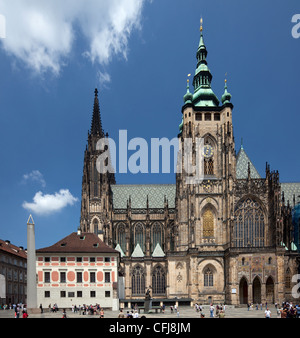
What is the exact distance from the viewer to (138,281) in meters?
76.8

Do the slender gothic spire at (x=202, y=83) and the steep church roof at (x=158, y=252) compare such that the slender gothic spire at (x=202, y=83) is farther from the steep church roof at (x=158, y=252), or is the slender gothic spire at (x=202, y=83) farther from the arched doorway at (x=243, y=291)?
the arched doorway at (x=243, y=291)

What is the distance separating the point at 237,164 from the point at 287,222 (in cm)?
1397

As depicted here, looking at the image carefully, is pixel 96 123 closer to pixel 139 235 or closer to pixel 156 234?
pixel 139 235

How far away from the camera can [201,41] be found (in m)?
88.6

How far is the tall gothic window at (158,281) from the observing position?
249 feet

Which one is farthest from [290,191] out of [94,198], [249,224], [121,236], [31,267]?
[31,267]

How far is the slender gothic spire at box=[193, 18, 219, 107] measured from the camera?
3204 inches

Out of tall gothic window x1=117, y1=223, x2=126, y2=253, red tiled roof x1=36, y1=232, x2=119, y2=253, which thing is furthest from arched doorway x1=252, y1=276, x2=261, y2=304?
tall gothic window x1=117, y1=223, x2=126, y2=253

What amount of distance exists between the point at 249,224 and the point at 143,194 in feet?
80.7

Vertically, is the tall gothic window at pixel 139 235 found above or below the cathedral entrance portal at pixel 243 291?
above

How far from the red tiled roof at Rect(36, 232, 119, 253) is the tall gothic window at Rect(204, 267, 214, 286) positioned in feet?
62.1

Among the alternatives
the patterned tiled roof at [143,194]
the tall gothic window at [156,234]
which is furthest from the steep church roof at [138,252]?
the patterned tiled roof at [143,194]

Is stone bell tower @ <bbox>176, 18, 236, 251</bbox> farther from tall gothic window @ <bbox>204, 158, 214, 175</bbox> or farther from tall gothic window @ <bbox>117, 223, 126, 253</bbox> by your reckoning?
tall gothic window @ <bbox>117, 223, 126, 253</bbox>
